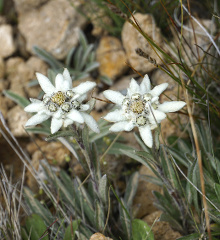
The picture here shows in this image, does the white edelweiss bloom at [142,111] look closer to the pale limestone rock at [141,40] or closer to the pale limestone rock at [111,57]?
the pale limestone rock at [141,40]

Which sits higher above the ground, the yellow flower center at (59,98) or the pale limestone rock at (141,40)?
the yellow flower center at (59,98)

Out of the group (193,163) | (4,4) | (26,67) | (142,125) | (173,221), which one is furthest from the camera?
(4,4)

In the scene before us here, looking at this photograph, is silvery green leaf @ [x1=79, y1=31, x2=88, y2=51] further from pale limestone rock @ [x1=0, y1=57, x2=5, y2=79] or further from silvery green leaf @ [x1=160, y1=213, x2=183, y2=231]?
silvery green leaf @ [x1=160, y1=213, x2=183, y2=231]

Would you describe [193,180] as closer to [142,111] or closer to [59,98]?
[142,111]

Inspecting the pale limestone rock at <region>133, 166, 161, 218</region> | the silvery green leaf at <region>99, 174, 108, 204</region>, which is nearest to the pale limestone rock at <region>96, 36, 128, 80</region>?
the pale limestone rock at <region>133, 166, 161, 218</region>

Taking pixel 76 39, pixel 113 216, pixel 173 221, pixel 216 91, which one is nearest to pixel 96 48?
pixel 76 39

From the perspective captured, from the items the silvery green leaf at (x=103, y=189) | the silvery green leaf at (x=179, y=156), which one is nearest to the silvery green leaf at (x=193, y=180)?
the silvery green leaf at (x=179, y=156)

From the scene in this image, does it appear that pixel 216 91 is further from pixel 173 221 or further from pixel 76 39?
pixel 76 39
